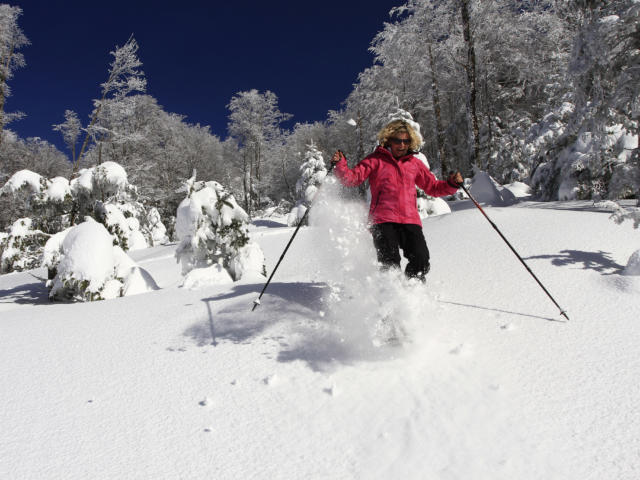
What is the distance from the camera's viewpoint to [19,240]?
8.19 meters

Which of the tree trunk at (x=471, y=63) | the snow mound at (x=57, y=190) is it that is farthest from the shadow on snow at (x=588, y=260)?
the tree trunk at (x=471, y=63)

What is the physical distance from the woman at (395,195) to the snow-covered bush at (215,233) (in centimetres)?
338

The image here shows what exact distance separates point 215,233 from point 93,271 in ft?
7.25

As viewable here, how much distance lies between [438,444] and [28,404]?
8.18ft

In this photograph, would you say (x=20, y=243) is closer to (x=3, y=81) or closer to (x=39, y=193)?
(x=39, y=193)

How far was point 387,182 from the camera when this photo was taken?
3203 mm

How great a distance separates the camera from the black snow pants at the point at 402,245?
309 centimetres

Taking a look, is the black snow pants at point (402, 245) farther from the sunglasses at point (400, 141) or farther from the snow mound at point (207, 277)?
the snow mound at point (207, 277)

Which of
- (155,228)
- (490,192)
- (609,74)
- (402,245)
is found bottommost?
(402,245)

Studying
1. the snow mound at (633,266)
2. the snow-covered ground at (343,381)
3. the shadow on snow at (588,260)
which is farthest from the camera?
the shadow on snow at (588,260)

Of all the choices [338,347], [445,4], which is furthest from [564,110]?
[338,347]

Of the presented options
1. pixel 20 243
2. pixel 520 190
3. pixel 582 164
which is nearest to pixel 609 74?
pixel 582 164

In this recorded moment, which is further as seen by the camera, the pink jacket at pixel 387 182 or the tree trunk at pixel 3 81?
the tree trunk at pixel 3 81

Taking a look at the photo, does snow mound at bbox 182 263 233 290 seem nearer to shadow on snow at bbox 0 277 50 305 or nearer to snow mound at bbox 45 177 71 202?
shadow on snow at bbox 0 277 50 305
